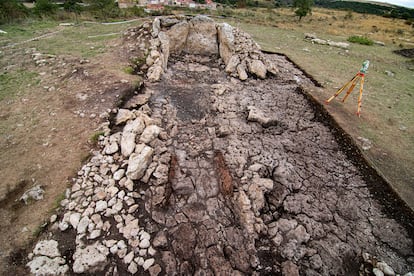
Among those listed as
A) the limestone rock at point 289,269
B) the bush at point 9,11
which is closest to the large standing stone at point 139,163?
the limestone rock at point 289,269

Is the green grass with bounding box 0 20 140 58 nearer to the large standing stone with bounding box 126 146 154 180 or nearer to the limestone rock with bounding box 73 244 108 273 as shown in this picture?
the large standing stone with bounding box 126 146 154 180

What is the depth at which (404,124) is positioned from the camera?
6324 mm

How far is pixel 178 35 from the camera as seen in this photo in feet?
32.1

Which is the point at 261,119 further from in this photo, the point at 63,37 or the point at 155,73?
the point at 63,37

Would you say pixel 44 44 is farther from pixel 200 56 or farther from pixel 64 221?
pixel 64 221

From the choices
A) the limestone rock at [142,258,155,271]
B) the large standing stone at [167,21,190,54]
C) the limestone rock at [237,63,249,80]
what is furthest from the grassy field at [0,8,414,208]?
the limestone rock at [142,258,155,271]

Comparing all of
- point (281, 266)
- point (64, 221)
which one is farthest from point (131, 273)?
point (281, 266)

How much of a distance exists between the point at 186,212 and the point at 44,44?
1096 centimetres

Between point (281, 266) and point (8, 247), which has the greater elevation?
point (8, 247)

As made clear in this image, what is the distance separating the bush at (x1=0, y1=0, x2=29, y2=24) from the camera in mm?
14358

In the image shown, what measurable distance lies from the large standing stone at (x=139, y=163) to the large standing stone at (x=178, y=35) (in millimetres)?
7033

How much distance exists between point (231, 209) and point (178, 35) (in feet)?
28.0

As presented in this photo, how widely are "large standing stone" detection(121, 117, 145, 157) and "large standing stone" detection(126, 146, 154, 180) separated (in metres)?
0.23

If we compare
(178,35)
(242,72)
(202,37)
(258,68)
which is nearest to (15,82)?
(178,35)
